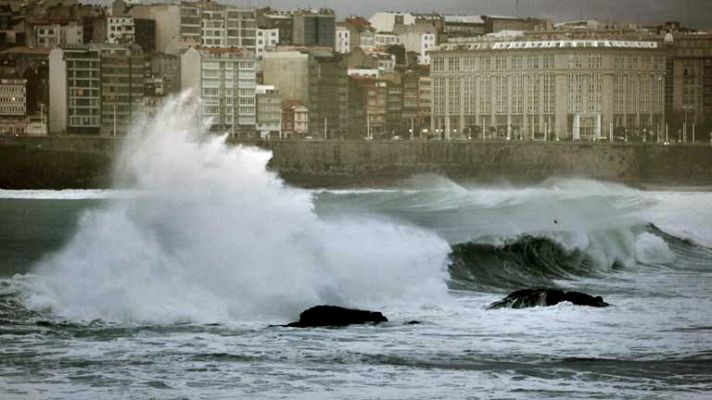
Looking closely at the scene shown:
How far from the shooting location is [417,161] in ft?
212

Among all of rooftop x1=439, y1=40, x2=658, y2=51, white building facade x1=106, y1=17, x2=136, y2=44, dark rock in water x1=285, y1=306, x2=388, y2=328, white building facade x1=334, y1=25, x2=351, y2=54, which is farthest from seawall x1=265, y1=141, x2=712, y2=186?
dark rock in water x1=285, y1=306, x2=388, y2=328

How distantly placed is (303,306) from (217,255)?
1653 mm

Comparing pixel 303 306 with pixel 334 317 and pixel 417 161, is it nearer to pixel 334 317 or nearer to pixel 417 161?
pixel 334 317

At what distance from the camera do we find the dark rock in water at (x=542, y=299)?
16.9m

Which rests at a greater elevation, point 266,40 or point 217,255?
point 266,40

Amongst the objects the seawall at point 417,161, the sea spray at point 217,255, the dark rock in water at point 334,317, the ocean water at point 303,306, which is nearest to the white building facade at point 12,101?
the seawall at point 417,161

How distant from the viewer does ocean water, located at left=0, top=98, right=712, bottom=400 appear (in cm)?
1313

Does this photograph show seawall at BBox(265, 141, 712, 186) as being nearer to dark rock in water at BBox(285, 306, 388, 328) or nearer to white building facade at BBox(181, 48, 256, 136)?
white building facade at BBox(181, 48, 256, 136)

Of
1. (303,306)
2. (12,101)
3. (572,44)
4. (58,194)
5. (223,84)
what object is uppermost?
(572,44)

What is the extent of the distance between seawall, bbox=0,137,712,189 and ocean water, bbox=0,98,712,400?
112 ft

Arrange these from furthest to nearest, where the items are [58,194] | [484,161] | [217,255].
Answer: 1. [484,161]
2. [58,194]
3. [217,255]

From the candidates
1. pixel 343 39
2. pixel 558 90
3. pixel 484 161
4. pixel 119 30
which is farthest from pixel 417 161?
pixel 343 39

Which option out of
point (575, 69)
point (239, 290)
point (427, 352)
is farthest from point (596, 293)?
point (575, 69)

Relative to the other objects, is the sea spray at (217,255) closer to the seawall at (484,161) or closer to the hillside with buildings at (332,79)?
the seawall at (484,161)
